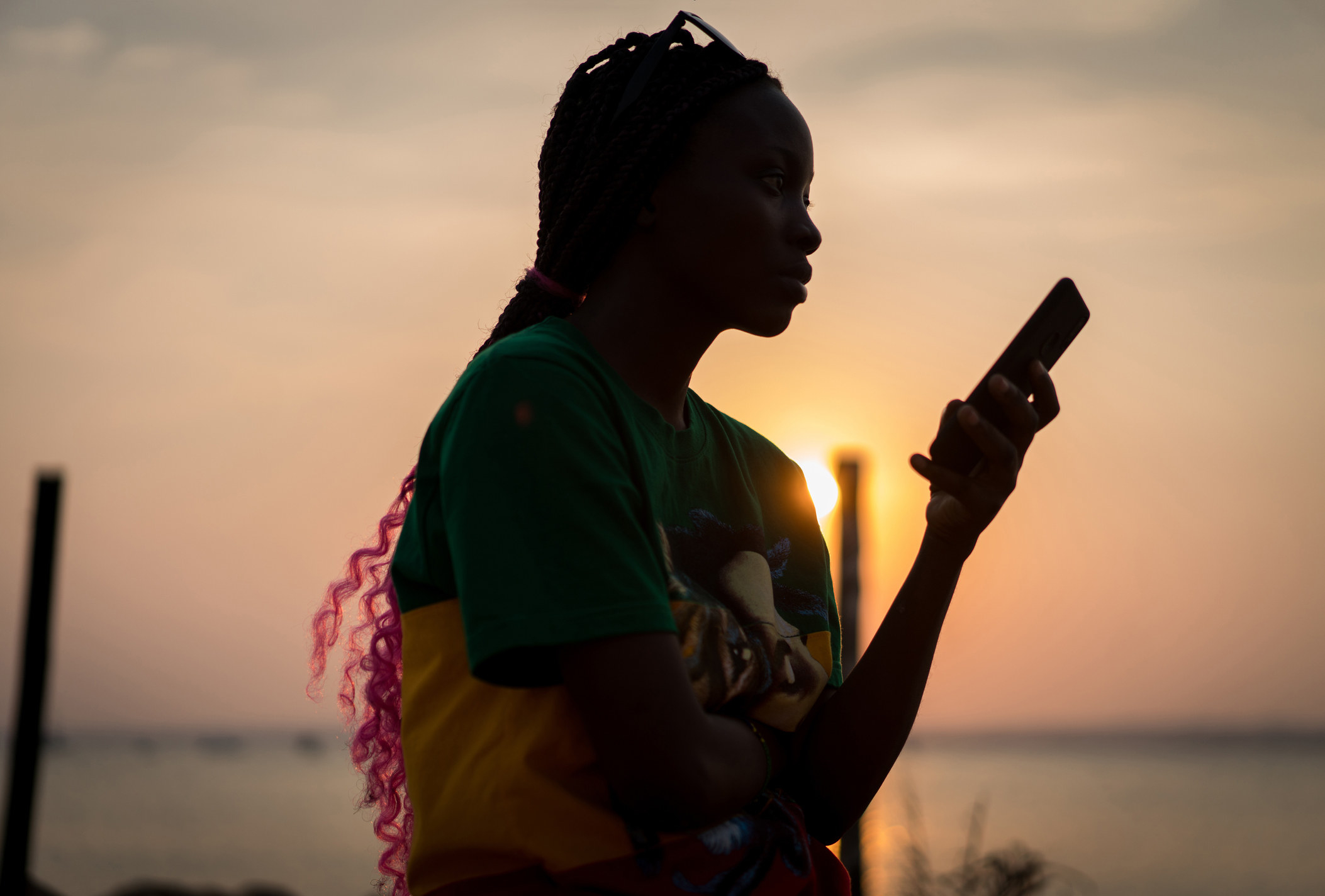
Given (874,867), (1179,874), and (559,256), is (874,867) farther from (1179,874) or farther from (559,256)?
(1179,874)

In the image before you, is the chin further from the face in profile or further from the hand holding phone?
the hand holding phone

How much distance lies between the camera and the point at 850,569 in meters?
6.11

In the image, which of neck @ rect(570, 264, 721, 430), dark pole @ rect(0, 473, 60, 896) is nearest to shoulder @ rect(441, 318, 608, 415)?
neck @ rect(570, 264, 721, 430)

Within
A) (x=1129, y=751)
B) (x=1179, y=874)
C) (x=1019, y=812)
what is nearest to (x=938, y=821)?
(x=1019, y=812)

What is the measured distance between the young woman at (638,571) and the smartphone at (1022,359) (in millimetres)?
32

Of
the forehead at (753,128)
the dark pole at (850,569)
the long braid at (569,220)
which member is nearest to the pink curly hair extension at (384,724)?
the long braid at (569,220)

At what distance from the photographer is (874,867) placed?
5.91 m

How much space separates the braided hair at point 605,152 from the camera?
1.99 meters

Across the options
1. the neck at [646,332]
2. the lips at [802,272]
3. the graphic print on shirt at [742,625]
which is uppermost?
the lips at [802,272]

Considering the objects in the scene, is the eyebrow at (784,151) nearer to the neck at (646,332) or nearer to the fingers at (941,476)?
the neck at (646,332)

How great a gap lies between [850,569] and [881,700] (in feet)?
13.5

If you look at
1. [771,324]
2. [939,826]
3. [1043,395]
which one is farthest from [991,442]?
[939,826]

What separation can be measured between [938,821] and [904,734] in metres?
41.7

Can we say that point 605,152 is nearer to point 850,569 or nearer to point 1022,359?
point 1022,359
